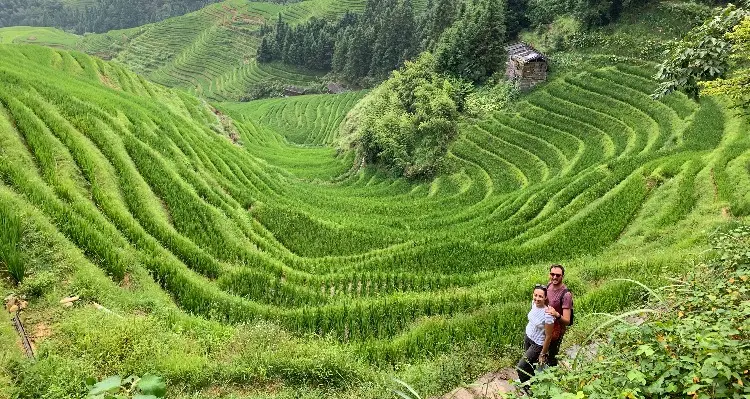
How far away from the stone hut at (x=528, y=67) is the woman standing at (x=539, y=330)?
34198mm

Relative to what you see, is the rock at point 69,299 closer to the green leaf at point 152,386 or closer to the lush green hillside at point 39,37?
the green leaf at point 152,386

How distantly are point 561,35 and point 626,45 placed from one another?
5.92 m

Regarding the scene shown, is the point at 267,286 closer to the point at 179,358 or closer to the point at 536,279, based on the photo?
the point at 179,358

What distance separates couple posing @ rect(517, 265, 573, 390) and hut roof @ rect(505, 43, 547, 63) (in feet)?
111

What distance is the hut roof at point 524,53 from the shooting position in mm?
38169

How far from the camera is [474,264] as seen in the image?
17.9 m

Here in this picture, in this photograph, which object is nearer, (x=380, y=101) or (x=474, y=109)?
(x=474, y=109)

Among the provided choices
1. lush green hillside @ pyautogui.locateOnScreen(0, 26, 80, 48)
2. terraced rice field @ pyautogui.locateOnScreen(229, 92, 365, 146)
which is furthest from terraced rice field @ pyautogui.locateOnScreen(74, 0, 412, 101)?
terraced rice field @ pyautogui.locateOnScreen(229, 92, 365, 146)

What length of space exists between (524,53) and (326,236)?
89.6ft

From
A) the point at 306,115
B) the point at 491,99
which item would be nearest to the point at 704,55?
the point at 491,99

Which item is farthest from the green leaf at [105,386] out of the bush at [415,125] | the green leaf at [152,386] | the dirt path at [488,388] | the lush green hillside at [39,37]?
the lush green hillside at [39,37]

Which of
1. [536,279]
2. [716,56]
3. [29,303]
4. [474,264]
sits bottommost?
[474,264]

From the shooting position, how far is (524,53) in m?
39.5

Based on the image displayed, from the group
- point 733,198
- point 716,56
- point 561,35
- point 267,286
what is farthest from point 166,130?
point 561,35
